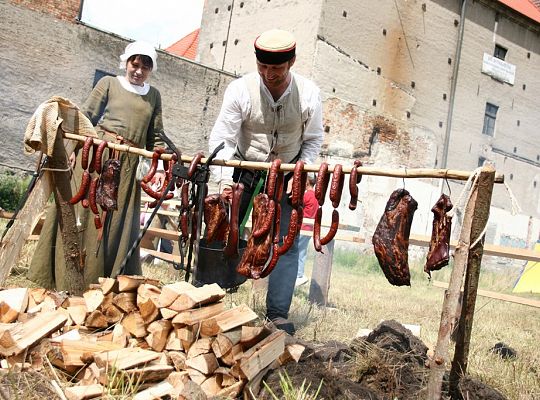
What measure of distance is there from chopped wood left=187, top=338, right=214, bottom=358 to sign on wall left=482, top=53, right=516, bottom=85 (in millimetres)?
22084

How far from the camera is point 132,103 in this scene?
4898mm

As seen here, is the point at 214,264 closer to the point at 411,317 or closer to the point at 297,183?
the point at 297,183

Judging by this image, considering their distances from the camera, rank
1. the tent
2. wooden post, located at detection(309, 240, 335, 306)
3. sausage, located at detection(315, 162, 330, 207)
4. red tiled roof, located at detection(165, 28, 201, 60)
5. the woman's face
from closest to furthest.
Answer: sausage, located at detection(315, 162, 330, 207), the woman's face, wooden post, located at detection(309, 240, 335, 306), the tent, red tiled roof, located at detection(165, 28, 201, 60)

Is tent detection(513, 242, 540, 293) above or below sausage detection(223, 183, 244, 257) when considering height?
below

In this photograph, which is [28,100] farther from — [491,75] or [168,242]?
[491,75]

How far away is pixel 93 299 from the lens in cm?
355

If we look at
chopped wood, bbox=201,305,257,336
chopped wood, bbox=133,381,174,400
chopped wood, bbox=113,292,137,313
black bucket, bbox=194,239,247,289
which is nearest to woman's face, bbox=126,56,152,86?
black bucket, bbox=194,239,247,289

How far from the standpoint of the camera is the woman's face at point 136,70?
15.9 feet

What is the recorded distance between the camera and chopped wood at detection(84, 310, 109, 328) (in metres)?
3.46

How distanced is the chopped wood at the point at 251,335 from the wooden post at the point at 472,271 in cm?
105

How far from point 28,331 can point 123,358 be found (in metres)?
0.66

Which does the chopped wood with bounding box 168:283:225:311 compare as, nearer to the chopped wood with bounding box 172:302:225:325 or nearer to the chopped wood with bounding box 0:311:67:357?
the chopped wood with bounding box 172:302:225:325

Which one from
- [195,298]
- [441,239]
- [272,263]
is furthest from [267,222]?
[441,239]

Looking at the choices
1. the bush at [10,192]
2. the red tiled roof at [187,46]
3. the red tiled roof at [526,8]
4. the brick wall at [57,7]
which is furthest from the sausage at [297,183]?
the red tiled roof at [526,8]
